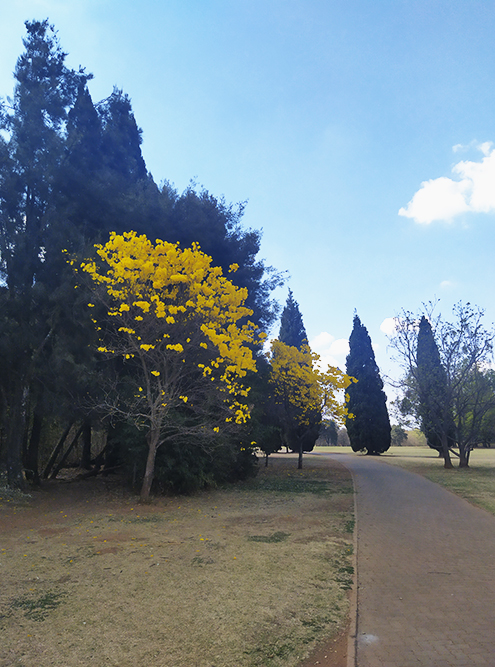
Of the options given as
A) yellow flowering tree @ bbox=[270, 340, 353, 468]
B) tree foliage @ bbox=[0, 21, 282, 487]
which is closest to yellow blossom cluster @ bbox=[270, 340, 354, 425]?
yellow flowering tree @ bbox=[270, 340, 353, 468]

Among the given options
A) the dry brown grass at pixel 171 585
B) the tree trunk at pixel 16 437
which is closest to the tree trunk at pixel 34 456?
the tree trunk at pixel 16 437

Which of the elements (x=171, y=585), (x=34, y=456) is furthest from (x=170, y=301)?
(x=34, y=456)

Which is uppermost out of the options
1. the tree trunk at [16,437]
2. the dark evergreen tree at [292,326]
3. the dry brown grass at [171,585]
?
the dark evergreen tree at [292,326]

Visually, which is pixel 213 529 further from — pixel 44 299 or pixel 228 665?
pixel 44 299

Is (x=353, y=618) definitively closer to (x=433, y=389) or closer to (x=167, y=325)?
(x=167, y=325)

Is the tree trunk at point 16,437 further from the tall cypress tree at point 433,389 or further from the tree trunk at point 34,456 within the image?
the tall cypress tree at point 433,389

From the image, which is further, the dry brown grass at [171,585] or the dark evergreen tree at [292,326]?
the dark evergreen tree at [292,326]

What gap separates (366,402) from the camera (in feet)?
125

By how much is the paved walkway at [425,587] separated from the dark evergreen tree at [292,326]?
28.9 m

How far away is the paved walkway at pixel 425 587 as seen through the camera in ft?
12.9

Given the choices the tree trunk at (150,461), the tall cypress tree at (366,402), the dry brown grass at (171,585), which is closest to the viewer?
the dry brown grass at (171,585)

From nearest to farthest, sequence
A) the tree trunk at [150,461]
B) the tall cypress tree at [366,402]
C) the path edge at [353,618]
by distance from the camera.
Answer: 1. the path edge at [353,618]
2. the tree trunk at [150,461]
3. the tall cypress tree at [366,402]

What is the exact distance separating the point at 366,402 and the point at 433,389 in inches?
587

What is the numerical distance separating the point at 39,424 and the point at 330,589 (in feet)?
39.9
